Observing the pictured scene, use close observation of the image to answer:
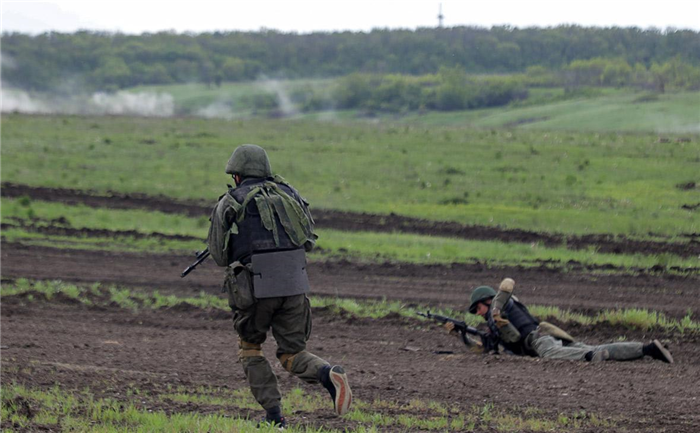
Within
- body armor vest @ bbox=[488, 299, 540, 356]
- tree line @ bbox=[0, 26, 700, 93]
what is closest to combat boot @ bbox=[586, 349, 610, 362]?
body armor vest @ bbox=[488, 299, 540, 356]

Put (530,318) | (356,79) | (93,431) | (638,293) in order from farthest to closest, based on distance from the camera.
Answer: (356,79)
(638,293)
(530,318)
(93,431)

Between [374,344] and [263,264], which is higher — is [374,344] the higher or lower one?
the lower one

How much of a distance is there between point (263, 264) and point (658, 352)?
4.58m

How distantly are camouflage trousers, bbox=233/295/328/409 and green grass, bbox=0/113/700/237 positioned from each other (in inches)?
540

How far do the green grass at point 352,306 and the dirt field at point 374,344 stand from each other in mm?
199

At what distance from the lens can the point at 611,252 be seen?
16.8 meters

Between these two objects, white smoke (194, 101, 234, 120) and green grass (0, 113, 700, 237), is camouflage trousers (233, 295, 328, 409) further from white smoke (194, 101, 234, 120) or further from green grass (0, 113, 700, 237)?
white smoke (194, 101, 234, 120)

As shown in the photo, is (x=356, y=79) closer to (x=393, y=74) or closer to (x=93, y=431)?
(x=393, y=74)

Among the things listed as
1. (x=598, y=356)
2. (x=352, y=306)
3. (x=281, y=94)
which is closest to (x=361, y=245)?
(x=352, y=306)

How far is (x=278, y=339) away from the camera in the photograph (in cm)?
627

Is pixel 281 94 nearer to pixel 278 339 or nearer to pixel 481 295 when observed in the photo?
pixel 481 295

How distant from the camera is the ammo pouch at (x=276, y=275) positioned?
601 cm

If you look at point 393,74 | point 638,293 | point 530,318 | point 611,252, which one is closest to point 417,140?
point 611,252

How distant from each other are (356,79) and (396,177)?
4856 cm
